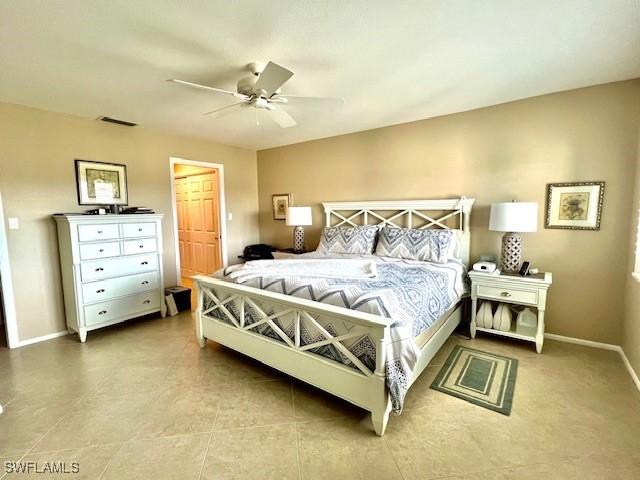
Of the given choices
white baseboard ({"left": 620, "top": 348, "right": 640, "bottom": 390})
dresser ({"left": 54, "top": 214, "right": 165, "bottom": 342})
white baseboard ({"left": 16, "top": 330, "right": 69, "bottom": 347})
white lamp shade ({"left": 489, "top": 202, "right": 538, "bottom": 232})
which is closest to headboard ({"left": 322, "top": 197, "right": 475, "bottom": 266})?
white lamp shade ({"left": 489, "top": 202, "right": 538, "bottom": 232})

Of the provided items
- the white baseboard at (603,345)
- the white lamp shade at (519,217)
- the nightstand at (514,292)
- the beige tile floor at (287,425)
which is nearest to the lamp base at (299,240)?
the beige tile floor at (287,425)

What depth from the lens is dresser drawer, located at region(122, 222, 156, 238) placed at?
11.6 ft

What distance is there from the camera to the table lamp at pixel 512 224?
2854 millimetres

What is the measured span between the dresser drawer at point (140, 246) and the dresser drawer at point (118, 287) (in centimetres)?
30

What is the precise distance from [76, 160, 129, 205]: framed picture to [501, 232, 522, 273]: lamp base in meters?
4.60

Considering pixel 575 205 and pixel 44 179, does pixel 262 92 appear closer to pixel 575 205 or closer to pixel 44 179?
pixel 44 179

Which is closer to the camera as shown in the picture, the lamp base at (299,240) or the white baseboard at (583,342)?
the white baseboard at (583,342)

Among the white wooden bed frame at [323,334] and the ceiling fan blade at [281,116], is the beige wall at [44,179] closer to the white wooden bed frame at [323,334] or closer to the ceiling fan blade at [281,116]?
the white wooden bed frame at [323,334]

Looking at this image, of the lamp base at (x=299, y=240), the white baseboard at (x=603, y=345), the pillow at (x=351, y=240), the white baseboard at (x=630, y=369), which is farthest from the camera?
the lamp base at (x=299, y=240)

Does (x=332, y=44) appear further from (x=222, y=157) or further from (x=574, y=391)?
(x=222, y=157)

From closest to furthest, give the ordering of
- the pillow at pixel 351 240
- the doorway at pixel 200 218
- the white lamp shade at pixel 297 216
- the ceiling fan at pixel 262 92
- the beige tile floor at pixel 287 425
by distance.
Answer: the beige tile floor at pixel 287 425 → the ceiling fan at pixel 262 92 → the pillow at pixel 351 240 → the white lamp shade at pixel 297 216 → the doorway at pixel 200 218

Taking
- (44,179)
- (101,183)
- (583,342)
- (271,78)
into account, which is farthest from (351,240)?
(44,179)

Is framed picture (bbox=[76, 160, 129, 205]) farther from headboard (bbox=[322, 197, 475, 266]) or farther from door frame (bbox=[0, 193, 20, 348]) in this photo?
headboard (bbox=[322, 197, 475, 266])

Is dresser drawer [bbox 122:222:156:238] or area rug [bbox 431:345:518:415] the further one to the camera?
dresser drawer [bbox 122:222:156:238]
